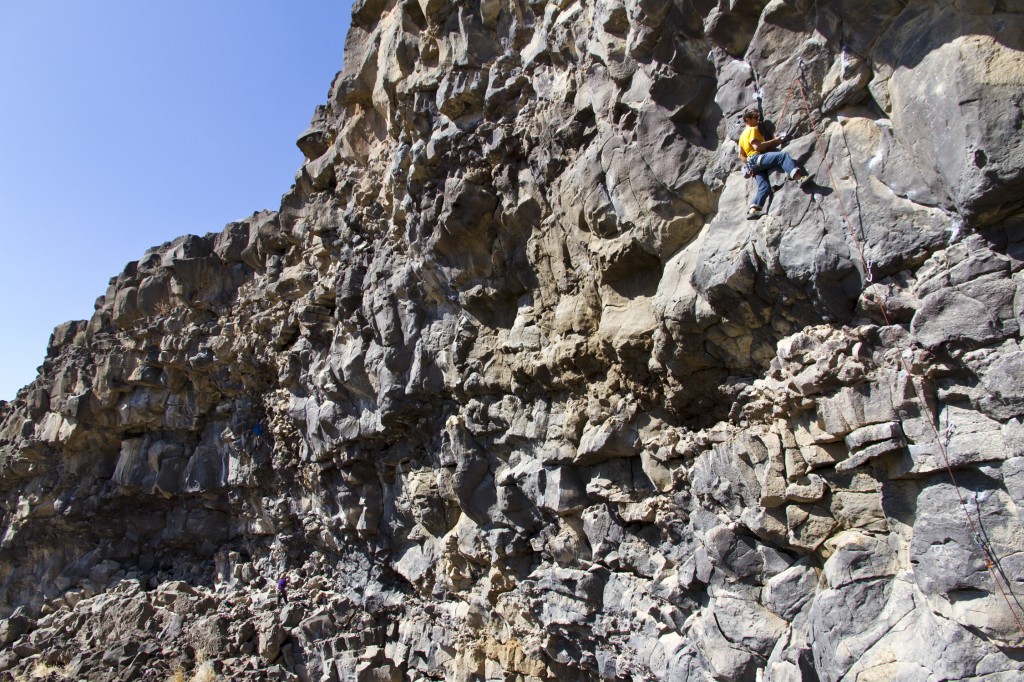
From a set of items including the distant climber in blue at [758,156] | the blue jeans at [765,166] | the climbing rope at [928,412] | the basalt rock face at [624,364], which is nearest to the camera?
the climbing rope at [928,412]

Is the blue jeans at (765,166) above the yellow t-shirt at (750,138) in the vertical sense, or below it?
below

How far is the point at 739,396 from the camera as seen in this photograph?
24.7 feet

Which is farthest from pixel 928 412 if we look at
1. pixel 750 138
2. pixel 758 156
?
pixel 750 138

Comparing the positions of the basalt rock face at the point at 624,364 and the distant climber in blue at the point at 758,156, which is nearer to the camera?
the basalt rock face at the point at 624,364

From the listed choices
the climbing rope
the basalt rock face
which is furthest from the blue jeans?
the climbing rope

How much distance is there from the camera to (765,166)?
6.57 metres

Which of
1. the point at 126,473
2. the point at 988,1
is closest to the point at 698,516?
the point at 988,1

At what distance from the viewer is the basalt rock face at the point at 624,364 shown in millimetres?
5445

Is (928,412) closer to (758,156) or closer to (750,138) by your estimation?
(758,156)

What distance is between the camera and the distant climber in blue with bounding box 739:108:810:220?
6.54 m

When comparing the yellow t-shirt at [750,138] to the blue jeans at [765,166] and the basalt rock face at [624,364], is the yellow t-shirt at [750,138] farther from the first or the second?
the basalt rock face at [624,364]

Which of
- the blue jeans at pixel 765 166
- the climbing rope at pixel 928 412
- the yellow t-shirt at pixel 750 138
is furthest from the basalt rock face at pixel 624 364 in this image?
the yellow t-shirt at pixel 750 138

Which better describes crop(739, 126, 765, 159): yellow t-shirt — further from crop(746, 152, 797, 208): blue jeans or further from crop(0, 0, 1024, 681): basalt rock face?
crop(0, 0, 1024, 681): basalt rock face

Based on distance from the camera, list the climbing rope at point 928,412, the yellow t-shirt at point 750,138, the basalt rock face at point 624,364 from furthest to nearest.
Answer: the yellow t-shirt at point 750,138
the basalt rock face at point 624,364
the climbing rope at point 928,412
